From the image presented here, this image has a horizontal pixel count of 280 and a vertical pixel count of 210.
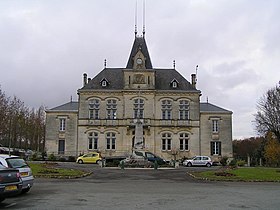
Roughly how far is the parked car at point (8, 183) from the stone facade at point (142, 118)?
4146cm

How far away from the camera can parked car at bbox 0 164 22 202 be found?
1145 centimetres

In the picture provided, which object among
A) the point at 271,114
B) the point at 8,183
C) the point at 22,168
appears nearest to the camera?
the point at 8,183

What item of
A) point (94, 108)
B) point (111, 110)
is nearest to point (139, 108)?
point (111, 110)

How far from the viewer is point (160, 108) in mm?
54625

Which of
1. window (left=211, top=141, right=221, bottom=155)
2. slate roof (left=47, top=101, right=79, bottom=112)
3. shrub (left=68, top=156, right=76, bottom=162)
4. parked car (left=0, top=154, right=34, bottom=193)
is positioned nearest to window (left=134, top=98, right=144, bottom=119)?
slate roof (left=47, top=101, right=79, bottom=112)

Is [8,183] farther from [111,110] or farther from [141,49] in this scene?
[141,49]

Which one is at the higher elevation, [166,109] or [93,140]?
[166,109]

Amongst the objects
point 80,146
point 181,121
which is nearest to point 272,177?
point 181,121

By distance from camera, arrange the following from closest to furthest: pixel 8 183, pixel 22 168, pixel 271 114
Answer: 1. pixel 8 183
2. pixel 22 168
3. pixel 271 114

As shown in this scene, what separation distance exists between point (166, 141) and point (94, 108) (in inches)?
460

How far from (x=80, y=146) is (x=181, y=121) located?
15232mm

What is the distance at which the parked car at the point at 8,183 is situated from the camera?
11451 mm

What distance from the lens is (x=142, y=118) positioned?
53.8m

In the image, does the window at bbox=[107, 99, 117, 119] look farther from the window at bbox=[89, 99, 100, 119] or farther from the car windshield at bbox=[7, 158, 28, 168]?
the car windshield at bbox=[7, 158, 28, 168]
